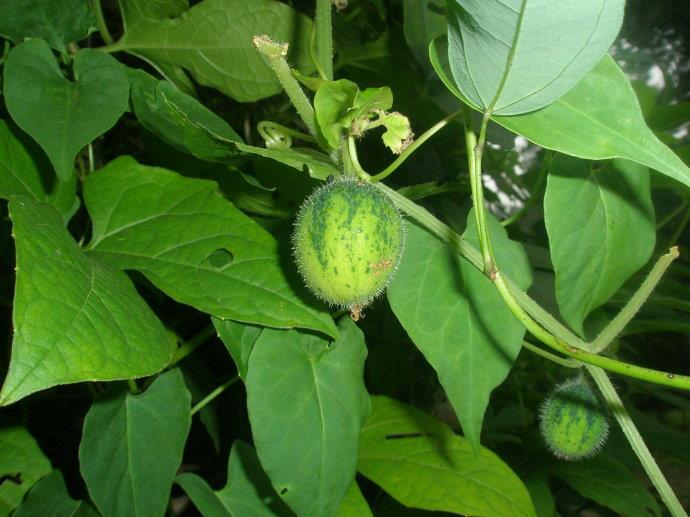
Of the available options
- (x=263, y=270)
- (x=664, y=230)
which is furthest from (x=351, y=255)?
(x=664, y=230)

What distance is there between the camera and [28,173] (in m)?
0.77

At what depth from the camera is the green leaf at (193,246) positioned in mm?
684

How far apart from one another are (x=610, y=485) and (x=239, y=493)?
0.90 m

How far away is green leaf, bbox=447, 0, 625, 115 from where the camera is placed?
0.44m

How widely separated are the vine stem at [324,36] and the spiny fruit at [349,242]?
0.16 m

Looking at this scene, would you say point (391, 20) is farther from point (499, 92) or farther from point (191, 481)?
point (191, 481)

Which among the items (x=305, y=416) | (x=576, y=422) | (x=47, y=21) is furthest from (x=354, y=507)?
(x=47, y=21)

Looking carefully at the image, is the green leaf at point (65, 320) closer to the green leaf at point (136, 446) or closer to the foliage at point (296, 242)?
the foliage at point (296, 242)

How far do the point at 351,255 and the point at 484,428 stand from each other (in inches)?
57.0

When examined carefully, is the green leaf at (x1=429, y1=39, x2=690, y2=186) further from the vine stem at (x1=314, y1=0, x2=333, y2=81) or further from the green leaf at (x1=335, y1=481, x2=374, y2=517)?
the green leaf at (x1=335, y1=481, x2=374, y2=517)

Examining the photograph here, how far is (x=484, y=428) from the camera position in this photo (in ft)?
6.00

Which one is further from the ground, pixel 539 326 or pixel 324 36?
pixel 324 36

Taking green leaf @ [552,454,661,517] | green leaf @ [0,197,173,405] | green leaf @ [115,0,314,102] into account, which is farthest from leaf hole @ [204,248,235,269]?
green leaf @ [552,454,661,517]

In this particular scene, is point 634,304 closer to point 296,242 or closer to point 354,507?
point 296,242
